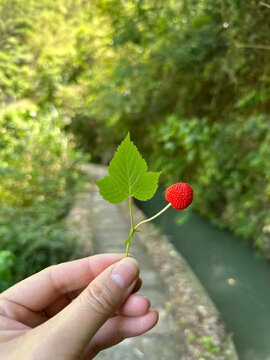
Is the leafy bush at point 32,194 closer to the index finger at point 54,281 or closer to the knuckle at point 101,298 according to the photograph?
the index finger at point 54,281

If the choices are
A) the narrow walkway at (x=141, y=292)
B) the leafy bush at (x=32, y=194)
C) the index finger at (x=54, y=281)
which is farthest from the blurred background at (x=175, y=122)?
the index finger at (x=54, y=281)

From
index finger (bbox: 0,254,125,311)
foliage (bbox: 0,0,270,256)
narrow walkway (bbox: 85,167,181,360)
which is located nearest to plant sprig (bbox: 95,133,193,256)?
index finger (bbox: 0,254,125,311)

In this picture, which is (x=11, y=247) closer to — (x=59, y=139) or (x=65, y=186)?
(x=65, y=186)

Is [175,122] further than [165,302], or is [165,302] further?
[175,122]

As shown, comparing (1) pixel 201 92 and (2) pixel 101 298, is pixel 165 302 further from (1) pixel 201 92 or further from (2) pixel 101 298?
(1) pixel 201 92

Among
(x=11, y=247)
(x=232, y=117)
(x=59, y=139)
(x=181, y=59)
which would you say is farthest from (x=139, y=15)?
(x=59, y=139)

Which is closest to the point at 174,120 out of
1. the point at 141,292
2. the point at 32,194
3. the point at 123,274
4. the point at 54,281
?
the point at 141,292

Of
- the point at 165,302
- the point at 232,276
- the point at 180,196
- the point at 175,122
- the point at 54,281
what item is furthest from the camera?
the point at 232,276
